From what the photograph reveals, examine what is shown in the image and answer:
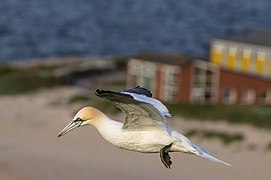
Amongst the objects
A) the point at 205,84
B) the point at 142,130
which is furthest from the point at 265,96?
the point at 142,130

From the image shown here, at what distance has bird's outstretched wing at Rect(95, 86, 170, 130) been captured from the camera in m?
13.4

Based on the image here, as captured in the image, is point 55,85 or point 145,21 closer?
point 55,85

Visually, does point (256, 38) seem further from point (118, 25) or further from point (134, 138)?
point (118, 25)

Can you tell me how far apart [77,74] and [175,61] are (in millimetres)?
9984

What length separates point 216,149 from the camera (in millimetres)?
32938

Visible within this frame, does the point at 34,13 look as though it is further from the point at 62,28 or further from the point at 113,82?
the point at 113,82

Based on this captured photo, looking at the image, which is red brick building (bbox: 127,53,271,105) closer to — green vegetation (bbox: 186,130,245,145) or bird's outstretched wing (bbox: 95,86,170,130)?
green vegetation (bbox: 186,130,245,145)

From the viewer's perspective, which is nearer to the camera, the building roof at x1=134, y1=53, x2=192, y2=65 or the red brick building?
the red brick building

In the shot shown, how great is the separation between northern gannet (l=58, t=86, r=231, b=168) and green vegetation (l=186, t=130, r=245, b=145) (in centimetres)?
1940

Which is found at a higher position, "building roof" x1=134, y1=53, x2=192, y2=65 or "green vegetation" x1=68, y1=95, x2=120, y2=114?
"building roof" x1=134, y1=53, x2=192, y2=65

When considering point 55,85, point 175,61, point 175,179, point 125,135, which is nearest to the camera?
point 125,135

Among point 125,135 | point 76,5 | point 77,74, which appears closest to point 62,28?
point 76,5

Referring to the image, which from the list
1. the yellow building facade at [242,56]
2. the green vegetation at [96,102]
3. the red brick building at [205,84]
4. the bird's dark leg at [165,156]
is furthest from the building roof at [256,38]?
the bird's dark leg at [165,156]

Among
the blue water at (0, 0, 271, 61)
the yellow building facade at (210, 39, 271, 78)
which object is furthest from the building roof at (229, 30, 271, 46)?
the blue water at (0, 0, 271, 61)
